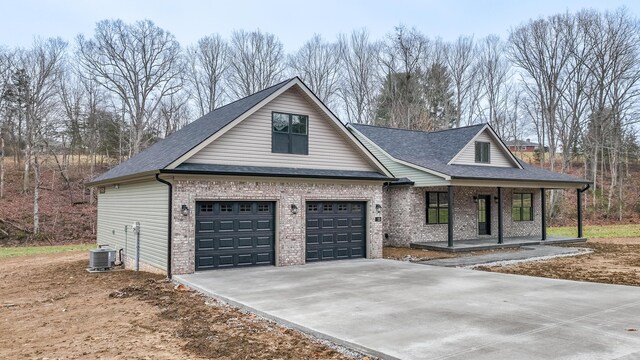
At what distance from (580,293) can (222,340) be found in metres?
7.27

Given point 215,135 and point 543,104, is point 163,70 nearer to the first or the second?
point 215,135

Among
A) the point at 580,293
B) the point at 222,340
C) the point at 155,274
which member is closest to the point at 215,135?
the point at 155,274

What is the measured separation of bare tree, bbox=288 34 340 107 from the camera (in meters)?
37.3

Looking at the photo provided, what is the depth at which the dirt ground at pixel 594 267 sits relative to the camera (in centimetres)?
1157

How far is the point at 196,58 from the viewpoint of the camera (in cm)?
3622

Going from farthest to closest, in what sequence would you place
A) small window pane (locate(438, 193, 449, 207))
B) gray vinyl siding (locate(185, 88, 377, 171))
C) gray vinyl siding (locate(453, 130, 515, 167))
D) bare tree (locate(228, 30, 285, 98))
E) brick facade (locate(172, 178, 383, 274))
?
bare tree (locate(228, 30, 285, 98)) → gray vinyl siding (locate(453, 130, 515, 167)) → small window pane (locate(438, 193, 449, 207)) → gray vinyl siding (locate(185, 88, 377, 171)) → brick facade (locate(172, 178, 383, 274))

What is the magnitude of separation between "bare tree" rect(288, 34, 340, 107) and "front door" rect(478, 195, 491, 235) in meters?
19.1

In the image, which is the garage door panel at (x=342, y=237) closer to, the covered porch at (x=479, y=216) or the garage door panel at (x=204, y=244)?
the garage door panel at (x=204, y=244)

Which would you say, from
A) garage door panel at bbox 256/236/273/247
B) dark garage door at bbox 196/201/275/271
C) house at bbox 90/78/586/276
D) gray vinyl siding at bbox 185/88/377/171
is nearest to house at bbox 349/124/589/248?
house at bbox 90/78/586/276

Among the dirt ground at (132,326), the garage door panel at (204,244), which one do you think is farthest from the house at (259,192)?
the dirt ground at (132,326)

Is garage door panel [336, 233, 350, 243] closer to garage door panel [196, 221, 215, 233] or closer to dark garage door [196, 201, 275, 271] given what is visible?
dark garage door [196, 201, 275, 271]

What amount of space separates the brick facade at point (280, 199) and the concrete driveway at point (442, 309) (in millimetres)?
762

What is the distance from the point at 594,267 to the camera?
1350 centimetres

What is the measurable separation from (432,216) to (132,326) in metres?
14.5
